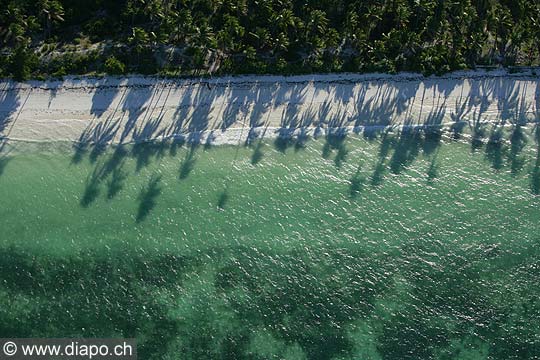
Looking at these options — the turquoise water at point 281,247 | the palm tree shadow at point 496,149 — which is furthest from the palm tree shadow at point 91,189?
the palm tree shadow at point 496,149

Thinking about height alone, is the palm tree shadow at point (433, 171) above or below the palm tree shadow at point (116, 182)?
above

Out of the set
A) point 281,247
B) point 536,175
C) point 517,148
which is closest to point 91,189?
point 281,247

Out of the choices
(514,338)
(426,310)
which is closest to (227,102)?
(426,310)

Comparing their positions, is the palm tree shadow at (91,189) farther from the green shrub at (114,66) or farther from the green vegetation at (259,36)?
the green vegetation at (259,36)

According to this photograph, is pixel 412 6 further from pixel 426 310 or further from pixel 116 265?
pixel 116 265

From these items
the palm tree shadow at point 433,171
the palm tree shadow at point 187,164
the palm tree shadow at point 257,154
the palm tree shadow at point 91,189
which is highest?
the palm tree shadow at point 433,171

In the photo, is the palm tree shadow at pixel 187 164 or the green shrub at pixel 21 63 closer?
the palm tree shadow at pixel 187 164

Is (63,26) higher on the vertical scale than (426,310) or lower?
higher
